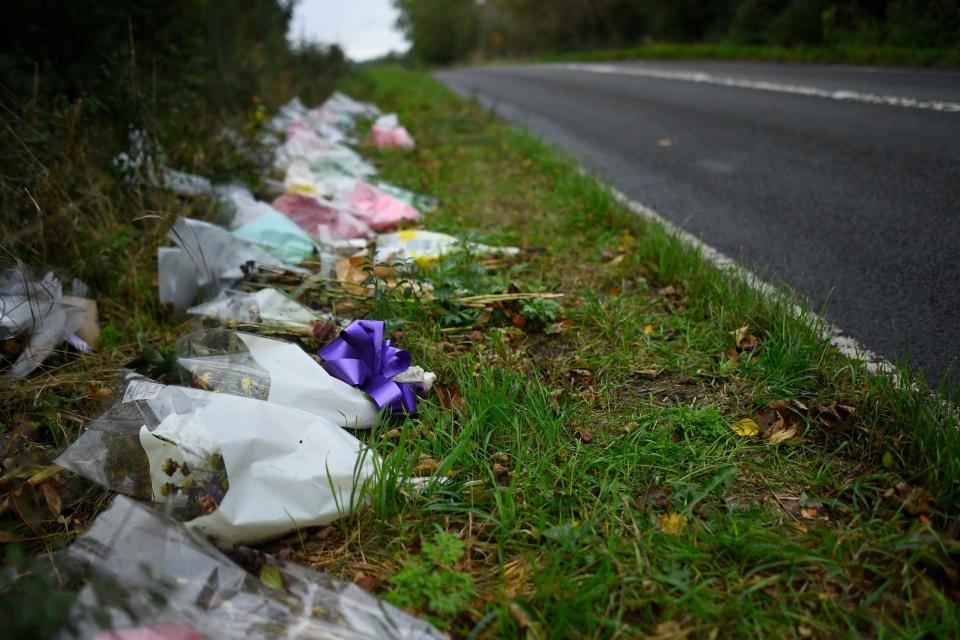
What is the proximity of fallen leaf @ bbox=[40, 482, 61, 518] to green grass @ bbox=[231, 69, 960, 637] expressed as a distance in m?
0.70

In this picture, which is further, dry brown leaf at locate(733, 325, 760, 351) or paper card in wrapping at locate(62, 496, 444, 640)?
dry brown leaf at locate(733, 325, 760, 351)

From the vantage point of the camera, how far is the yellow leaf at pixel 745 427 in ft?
6.43

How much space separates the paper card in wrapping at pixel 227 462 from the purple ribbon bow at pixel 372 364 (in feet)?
1.06


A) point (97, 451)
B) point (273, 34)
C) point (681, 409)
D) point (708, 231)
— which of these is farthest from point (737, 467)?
point (273, 34)

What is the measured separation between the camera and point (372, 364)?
220 centimetres

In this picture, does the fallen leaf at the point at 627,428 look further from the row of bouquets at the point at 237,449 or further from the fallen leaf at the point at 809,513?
the row of bouquets at the point at 237,449

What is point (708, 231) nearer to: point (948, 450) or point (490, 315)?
point (490, 315)

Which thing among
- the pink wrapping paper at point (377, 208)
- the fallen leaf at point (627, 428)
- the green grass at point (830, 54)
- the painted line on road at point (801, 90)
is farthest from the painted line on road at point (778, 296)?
the green grass at point (830, 54)

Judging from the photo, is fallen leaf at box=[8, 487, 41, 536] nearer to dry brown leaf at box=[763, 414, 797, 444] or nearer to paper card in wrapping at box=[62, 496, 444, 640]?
paper card in wrapping at box=[62, 496, 444, 640]

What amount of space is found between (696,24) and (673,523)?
22.6m

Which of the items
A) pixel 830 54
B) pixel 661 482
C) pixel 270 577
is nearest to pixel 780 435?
pixel 661 482

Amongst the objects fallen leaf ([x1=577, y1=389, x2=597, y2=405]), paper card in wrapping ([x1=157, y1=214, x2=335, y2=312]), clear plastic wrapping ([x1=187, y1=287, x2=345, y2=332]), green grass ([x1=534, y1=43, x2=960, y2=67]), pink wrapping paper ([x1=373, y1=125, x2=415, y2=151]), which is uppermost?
green grass ([x1=534, y1=43, x2=960, y2=67])

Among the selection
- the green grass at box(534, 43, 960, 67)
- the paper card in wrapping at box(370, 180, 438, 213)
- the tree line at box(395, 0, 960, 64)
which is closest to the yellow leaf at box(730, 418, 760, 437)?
the paper card in wrapping at box(370, 180, 438, 213)

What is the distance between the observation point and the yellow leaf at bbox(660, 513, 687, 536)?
160 cm
